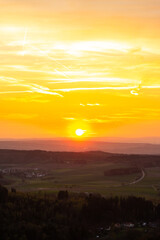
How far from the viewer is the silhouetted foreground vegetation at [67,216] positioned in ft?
185

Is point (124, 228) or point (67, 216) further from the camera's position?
point (67, 216)

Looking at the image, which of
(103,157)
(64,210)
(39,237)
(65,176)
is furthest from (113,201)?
(103,157)

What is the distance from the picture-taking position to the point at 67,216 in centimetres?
6456

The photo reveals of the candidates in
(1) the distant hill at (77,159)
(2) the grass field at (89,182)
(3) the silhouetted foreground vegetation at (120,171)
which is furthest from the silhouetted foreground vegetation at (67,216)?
(1) the distant hill at (77,159)

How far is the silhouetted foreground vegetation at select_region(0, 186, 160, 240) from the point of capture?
185ft

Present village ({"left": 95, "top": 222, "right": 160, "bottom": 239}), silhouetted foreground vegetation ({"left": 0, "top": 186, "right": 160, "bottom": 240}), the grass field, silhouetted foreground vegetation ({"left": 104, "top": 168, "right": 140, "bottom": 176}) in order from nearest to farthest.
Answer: silhouetted foreground vegetation ({"left": 0, "top": 186, "right": 160, "bottom": 240}) < village ({"left": 95, "top": 222, "right": 160, "bottom": 239}) < the grass field < silhouetted foreground vegetation ({"left": 104, "top": 168, "right": 140, "bottom": 176})

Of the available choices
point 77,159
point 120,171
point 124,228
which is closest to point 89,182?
point 120,171

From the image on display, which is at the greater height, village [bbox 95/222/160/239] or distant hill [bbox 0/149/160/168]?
distant hill [bbox 0/149/160/168]

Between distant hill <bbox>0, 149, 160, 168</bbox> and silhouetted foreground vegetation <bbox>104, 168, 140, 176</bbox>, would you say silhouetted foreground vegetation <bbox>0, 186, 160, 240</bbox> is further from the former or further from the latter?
distant hill <bbox>0, 149, 160, 168</bbox>

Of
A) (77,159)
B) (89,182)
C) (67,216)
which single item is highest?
(77,159)

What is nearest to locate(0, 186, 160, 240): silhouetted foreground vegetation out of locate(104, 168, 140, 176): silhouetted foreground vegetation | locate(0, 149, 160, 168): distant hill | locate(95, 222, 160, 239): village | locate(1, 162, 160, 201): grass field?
locate(95, 222, 160, 239): village

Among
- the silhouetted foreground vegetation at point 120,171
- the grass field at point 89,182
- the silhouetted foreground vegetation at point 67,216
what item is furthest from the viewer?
the silhouetted foreground vegetation at point 120,171

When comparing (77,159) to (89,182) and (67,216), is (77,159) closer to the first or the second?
(89,182)

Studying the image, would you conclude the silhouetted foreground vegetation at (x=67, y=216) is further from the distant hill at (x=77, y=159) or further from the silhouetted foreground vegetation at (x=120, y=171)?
the distant hill at (x=77, y=159)
